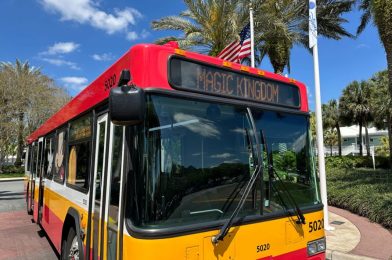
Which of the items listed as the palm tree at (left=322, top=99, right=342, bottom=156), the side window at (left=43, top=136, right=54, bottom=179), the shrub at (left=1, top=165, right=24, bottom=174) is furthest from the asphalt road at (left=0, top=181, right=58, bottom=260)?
the palm tree at (left=322, top=99, right=342, bottom=156)

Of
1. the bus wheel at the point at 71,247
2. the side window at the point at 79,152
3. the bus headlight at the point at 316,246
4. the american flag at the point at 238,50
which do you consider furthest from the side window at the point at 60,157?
the american flag at the point at 238,50

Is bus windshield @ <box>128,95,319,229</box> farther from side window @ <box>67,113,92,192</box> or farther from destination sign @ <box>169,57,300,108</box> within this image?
side window @ <box>67,113,92,192</box>

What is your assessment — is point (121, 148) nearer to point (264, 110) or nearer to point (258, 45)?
point (264, 110)

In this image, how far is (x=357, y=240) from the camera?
27.0 feet

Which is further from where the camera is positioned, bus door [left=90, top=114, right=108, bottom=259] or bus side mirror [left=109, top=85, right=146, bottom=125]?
bus door [left=90, top=114, right=108, bottom=259]

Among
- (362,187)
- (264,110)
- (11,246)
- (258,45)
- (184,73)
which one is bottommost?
(11,246)

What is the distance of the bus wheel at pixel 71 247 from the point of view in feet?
16.0

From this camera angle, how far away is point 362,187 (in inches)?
502

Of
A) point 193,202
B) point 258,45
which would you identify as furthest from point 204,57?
point 258,45

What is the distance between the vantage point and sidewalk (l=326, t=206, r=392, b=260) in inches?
280

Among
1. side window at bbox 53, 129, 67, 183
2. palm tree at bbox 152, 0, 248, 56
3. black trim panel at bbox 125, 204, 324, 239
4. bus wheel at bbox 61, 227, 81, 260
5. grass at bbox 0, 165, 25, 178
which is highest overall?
palm tree at bbox 152, 0, 248, 56

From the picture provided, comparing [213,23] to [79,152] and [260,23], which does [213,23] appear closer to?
[260,23]

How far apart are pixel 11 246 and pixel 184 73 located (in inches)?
255

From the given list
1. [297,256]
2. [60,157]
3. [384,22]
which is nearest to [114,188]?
[297,256]
